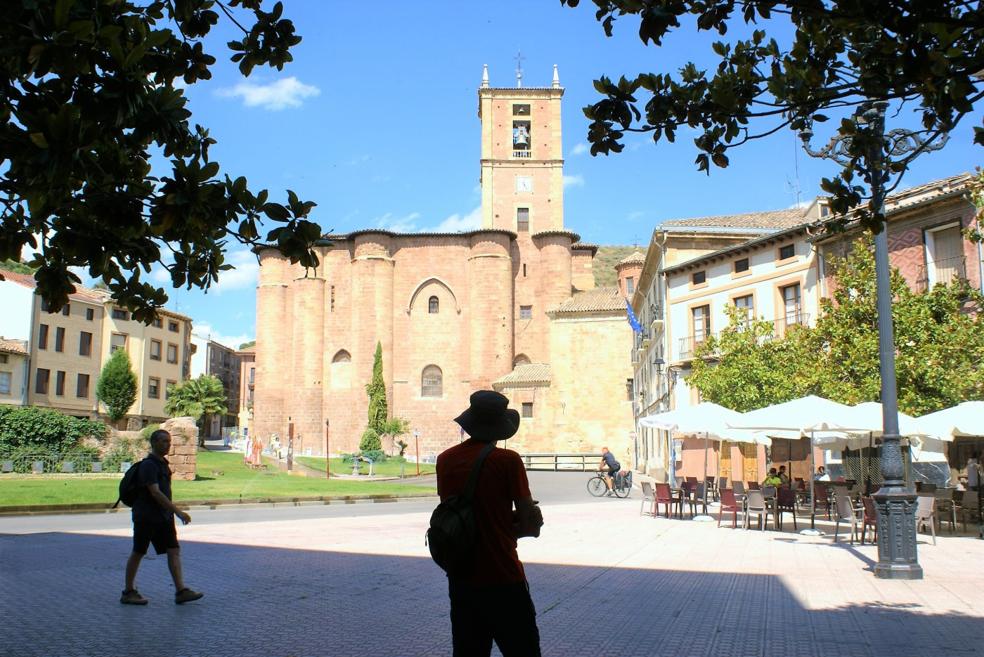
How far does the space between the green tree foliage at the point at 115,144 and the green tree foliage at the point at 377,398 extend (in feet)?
174

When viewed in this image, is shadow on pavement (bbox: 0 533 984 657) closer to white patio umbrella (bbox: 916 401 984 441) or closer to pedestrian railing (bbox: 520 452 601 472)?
white patio umbrella (bbox: 916 401 984 441)

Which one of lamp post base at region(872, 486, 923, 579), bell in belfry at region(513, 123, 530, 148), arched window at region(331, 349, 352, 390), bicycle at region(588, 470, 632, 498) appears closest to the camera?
lamp post base at region(872, 486, 923, 579)

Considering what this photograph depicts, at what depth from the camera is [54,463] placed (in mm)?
32312

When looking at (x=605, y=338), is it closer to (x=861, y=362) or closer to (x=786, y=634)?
(x=861, y=362)

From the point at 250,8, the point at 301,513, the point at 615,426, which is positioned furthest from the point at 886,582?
the point at 615,426

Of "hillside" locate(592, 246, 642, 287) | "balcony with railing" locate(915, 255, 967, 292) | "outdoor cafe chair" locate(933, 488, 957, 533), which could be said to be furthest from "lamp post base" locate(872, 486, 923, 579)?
"hillside" locate(592, 246, 642, 287)

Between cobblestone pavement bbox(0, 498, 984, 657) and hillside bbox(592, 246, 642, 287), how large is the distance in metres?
111

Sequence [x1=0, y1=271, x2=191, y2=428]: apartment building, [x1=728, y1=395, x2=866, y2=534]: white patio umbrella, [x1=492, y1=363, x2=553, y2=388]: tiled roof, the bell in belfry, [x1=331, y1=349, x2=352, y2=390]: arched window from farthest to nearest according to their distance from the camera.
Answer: the bell in belfry < [x1=331, y1=349, x2=352, y2=390]: arched window < [x1=492, y1=363, x2=553, y2=388]: tiled roof < [x1=0, y1=271, x2=191, y2=428]: apartment building < [x1=728, y1=395, x2=866, y2=534]: white patio umbrella

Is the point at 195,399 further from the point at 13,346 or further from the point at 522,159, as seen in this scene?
the point at 522,159

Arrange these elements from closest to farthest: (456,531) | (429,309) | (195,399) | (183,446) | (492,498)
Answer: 1. (456,531)
2. (492,498)
3. (183,446)
4. (195,399)
5. (429,309)

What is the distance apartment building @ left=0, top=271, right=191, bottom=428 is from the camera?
5109cm

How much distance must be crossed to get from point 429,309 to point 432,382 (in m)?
5.43

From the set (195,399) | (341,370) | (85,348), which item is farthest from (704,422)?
(85,348)

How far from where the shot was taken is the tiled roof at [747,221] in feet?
123
